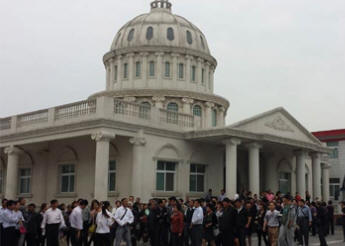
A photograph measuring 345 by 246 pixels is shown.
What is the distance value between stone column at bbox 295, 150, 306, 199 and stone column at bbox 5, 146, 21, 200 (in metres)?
16.5

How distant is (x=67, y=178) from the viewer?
27438 millimetres

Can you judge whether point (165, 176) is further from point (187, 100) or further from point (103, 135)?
point (187, 100)

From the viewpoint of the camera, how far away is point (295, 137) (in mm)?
29906

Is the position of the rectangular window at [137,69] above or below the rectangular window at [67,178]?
above

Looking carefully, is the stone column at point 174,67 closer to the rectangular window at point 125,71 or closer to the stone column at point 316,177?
the rectangular window at point 125,71

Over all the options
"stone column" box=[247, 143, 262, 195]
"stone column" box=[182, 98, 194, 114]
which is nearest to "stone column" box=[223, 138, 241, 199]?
"stone column" box=[247, 143, 262, 195]

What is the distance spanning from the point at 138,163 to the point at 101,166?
226 cm

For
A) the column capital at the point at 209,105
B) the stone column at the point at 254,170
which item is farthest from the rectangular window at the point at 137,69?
the stone column at the point at 254,170

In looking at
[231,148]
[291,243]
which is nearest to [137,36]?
[231,148]

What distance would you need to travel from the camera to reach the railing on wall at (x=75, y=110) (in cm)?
2351

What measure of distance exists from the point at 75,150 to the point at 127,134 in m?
4.87

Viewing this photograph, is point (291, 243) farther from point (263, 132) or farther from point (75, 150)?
point (75, 150)

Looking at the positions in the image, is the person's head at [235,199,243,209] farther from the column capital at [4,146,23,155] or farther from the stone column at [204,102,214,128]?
the stone column at [204,102,214,128]

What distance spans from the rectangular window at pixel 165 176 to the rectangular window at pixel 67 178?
510 centimetres
